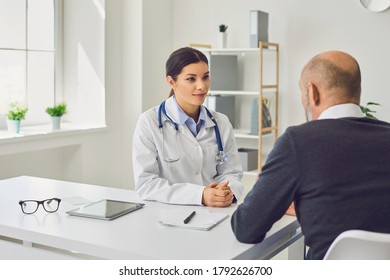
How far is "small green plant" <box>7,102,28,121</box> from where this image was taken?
12.7 feet

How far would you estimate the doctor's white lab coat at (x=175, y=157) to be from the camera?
7.63 feet

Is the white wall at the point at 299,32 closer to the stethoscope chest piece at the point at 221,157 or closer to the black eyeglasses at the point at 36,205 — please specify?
the stethoscope chest piece at the point at 221,157

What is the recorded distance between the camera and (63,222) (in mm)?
1938

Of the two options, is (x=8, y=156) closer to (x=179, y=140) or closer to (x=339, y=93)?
(x=179, y=140)

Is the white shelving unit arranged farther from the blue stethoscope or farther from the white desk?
the white desk

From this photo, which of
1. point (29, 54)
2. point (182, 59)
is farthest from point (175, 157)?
point (29, 54)

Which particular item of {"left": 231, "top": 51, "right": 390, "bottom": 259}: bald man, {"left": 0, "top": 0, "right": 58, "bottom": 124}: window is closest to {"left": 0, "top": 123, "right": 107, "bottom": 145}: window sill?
{"left": 0, "top": 0, "right": 58, "bottom": 124}: window

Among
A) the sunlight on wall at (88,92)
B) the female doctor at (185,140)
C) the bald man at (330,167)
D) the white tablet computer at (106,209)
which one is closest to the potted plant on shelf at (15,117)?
the sunlight on wall at (88,92)

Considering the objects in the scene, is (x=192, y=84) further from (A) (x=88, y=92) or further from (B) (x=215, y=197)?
(A) (x=88, y=92)

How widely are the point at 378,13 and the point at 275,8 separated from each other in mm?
803

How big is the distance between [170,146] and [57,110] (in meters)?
2.05

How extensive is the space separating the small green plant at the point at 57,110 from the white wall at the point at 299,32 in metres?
1.24

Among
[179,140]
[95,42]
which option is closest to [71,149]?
[95,42]
